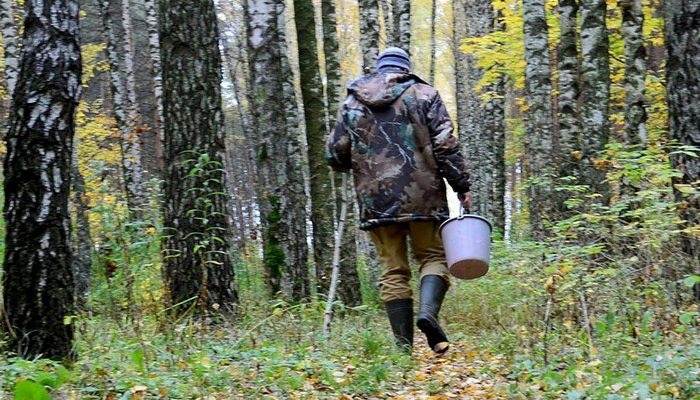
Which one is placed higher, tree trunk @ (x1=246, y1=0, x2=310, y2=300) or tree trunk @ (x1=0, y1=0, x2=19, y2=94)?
tree trunk @ (x1=0, y1=0, x2=19, y2=94)

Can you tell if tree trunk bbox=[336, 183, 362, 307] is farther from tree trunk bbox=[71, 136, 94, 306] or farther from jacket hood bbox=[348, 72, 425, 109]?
jacket hood bbox=[348, 72, 425, 109]

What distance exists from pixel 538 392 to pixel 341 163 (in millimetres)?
2727

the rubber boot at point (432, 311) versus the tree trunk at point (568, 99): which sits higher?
the tree trunk at point (568, 99)

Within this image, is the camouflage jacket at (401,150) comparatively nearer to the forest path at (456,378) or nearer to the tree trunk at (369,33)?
the forest path at (456,378)

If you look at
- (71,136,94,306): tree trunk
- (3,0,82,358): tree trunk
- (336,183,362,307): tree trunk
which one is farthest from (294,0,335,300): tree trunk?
(3,0,82,358): tree trunk

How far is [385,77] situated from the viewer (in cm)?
593

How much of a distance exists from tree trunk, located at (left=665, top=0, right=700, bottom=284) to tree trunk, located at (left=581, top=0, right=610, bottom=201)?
12.0 feet

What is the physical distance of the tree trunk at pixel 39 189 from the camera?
14.5 feet

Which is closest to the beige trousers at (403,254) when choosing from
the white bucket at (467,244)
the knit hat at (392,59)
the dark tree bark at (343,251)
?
the white bucket at (467,244)

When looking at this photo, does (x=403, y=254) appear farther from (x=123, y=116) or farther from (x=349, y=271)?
(x=123, y=116)

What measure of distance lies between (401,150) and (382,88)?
1.75 ft

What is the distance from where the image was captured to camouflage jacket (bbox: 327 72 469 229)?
576cm

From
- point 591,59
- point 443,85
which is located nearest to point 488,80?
point 591,59

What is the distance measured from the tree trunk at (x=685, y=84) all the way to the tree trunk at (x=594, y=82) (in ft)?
12.0
